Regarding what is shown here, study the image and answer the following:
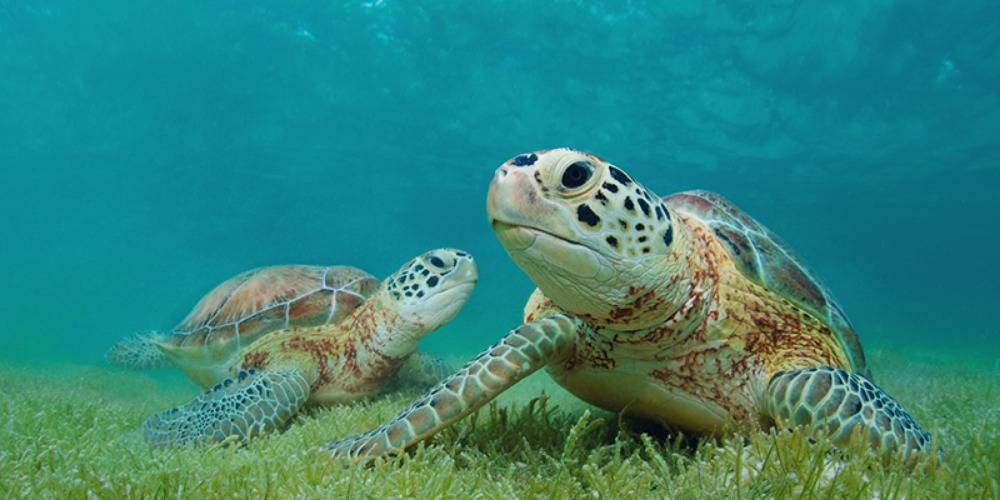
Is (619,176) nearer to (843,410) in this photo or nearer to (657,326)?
(657,326)

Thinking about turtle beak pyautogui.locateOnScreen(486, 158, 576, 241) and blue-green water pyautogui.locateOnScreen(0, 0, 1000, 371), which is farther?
blue-green water pyautogui.locateOnScreen(0, 0, 1000, 371)

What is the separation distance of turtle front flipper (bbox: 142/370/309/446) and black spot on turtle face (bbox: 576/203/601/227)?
2060 millimetres

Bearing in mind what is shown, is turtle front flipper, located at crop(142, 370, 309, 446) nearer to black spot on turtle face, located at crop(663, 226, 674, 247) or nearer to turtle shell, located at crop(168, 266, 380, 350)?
turtle shell, located at crop(168, 266, 380, 350)

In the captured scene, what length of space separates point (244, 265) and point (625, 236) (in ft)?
249

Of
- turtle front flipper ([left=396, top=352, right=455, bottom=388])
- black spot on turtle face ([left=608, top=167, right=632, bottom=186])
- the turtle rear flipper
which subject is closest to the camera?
black spot on turtle face ([left=608, top=167, right=632, bottom=186])

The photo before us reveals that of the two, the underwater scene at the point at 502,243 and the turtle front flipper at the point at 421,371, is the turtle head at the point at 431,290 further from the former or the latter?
the turtle front flipper at the point at 421,371

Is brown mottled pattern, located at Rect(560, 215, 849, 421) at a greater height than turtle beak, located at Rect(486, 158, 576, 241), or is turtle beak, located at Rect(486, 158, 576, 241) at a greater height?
turtle beak, located at Rect(486, 158, 576, 241)

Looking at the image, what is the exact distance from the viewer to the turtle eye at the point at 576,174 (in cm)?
185

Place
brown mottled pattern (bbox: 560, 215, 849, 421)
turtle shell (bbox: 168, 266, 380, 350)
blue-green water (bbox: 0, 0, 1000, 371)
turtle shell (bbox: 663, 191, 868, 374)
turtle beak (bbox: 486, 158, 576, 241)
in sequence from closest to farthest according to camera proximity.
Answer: turtle beak (bbox: 486, 158, 576, 241)
brown mottled pattern (bbox: 560, 215, 849, 421)
turtle shell (bbox: 663, 191, 868, 374)
turtle shell (bbox: 168, 266, 380, 350)
blue-green water (bbox: 0, 0, 1000, 371)

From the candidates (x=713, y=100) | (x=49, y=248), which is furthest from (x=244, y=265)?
(x=713, y=100)

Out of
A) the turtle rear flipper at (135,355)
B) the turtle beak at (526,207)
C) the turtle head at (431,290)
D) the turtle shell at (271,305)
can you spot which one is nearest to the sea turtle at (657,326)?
the turtle beak at (526,207)

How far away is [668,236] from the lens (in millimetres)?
1999

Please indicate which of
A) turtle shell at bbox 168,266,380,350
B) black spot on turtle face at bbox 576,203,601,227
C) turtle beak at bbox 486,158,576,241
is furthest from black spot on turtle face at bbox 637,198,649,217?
turtle shell at bbox 168,266,380,350

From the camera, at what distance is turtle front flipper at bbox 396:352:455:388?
4.82 meters
